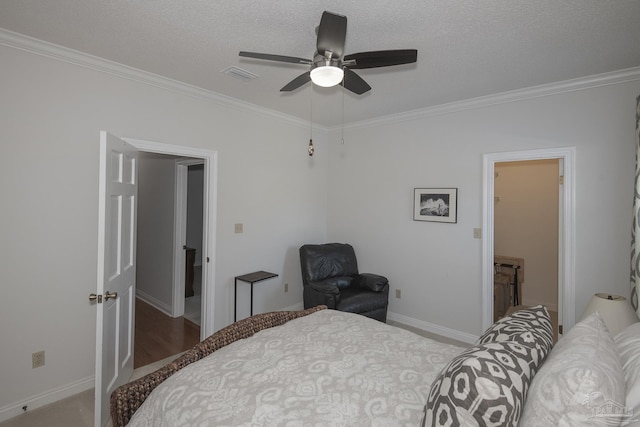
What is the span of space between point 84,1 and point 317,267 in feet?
10.5

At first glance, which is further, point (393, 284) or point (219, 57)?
point (393, 284)

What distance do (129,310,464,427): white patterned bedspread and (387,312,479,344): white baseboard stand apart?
2.23 metres

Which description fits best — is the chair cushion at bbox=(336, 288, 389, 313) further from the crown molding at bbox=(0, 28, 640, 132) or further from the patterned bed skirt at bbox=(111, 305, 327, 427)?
the crown molding at bbox=(0, 28, 640, 132)

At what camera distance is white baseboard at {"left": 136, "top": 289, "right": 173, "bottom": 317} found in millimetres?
4432

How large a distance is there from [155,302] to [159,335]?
3.76 ft

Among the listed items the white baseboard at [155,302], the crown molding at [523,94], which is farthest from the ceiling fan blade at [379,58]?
the white baseboard at [155,302]

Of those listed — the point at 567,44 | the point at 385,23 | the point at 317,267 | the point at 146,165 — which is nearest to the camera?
Answer: the point at 385,23

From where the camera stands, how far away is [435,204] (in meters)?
3.83

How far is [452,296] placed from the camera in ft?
12.2

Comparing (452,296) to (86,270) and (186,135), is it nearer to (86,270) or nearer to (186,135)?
(186,135)

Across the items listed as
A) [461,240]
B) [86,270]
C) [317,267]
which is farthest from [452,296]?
[86,270]

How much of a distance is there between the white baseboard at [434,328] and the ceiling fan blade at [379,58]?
3092 mm

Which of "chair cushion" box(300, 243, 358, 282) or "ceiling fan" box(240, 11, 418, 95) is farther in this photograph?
"chair cushion" box(300, 243, 358, 282)

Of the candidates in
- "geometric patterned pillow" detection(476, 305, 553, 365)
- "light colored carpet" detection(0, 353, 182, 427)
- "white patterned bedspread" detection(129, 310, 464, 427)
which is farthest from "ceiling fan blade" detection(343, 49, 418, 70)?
"light colored carpet" detection(0, 353, 182, 427)
